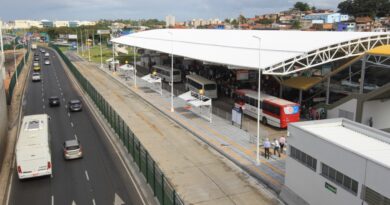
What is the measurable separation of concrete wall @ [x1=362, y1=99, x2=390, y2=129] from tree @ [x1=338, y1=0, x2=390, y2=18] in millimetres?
163722

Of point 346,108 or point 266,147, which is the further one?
point 346,108

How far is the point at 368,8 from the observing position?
177m

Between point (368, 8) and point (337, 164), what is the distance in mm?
188408

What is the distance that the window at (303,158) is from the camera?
16484 millimetres

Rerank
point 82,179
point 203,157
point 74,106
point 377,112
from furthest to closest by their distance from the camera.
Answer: point 74,106
point 377,112
point 203,157
point 82,179

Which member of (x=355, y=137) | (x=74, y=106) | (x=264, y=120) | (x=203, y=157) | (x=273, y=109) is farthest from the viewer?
(x=74, y=106)

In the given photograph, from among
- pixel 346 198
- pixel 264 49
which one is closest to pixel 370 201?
pixel 346 198

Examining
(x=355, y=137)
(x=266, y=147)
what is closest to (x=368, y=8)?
(x=266, y=147)

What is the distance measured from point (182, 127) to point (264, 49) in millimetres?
13918

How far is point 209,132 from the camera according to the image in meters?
31.6

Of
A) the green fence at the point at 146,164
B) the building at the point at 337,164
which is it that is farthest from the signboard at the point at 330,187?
the green fence at the point at 146,164

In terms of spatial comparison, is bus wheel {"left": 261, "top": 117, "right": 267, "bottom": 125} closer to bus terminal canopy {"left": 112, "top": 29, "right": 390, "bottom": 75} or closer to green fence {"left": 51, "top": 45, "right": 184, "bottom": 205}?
bus terminal canopy {"left": 112, "top": 29, "right": 390, "bottom": 75}

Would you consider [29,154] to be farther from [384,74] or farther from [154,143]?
[384,74]

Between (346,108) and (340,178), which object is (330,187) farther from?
(346,108)
